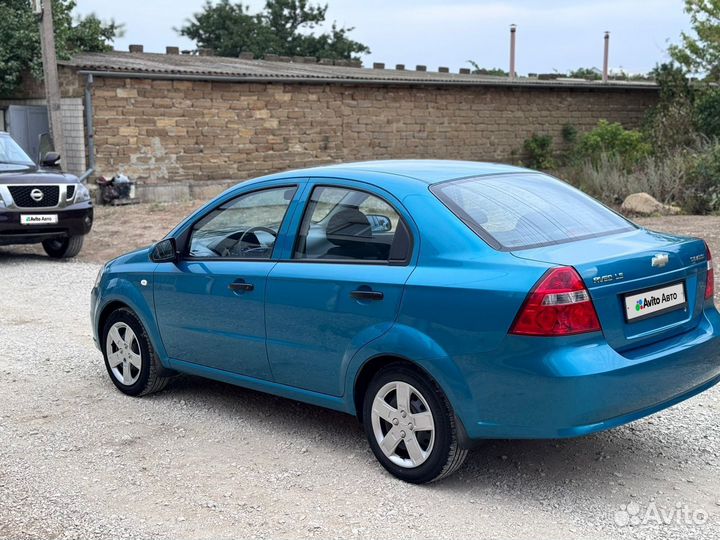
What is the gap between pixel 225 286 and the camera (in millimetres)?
5531

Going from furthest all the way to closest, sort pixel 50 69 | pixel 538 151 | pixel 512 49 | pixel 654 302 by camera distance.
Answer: pixel 512 49 → pixel 538 151 → pixel 50 69 → pixel 654 302

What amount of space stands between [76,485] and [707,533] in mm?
3074

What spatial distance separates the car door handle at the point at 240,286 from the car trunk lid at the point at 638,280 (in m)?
1.68

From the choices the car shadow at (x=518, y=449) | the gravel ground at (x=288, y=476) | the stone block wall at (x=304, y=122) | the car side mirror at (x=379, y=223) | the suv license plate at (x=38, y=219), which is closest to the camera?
the gravel ground at (x=288, y=476)

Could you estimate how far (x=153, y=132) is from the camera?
21.7 meters

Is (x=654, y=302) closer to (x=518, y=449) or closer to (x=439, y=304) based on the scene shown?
(x=439, y=304)

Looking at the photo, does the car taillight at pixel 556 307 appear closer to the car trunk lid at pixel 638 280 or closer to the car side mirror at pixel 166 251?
the car trunk lid at pixel 638 280

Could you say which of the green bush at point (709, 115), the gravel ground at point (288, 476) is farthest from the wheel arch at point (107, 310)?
the green bush at point (709, 115)

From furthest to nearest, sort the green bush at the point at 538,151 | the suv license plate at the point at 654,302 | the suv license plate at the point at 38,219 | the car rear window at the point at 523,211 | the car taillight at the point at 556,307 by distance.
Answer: the green bush at the point at 538,151, the suv license plate at the point at 38,219, the car rear window at the point at 523,211, the suv license plate at the point at 654,302, the car taillight at the point at 556,307

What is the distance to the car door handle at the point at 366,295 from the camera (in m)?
4.67

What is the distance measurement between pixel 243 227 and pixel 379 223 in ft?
3.64

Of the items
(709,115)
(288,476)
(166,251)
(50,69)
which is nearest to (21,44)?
(50,69)

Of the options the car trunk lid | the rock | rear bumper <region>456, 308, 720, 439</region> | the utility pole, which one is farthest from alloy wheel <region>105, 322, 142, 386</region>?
the utility pole

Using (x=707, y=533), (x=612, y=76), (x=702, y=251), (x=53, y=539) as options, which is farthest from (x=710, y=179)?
(x=612, y=76)
